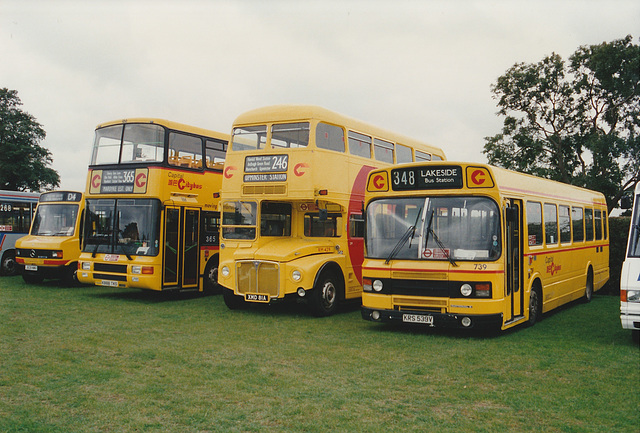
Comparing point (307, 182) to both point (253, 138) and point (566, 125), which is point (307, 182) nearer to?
point (253, 138)

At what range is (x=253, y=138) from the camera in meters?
13.9

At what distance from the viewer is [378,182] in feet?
36.6

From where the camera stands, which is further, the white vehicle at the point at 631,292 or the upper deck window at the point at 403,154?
the upper deck window at the point at 403,154

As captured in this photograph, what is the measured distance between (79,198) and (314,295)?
1011cm

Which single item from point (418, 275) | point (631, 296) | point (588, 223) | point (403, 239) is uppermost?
point (588, 223)

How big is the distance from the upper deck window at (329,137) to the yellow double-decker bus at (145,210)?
4.34 meters

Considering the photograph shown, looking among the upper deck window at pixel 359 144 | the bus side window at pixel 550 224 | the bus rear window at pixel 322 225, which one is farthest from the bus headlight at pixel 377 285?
the upper deck window at pixel 359 144

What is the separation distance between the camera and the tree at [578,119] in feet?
94.5

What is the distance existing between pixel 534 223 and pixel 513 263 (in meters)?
1.49

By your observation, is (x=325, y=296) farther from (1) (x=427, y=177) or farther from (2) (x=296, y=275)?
(1) (x=427, y=177)

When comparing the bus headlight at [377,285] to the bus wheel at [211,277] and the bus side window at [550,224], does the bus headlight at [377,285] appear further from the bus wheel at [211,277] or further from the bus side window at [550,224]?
the bus wheel at [211,277]

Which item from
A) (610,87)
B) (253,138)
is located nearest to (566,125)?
(610,87)

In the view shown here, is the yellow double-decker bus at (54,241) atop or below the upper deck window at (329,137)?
below

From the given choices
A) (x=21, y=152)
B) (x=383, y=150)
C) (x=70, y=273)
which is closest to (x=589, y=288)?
(x=383, y=150)
